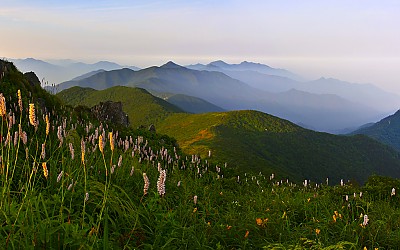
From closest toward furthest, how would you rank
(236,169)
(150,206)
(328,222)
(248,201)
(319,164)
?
1. (150,206)
2. (328,222)
3. (248,201)
4. (236,169)
5. (319,164)

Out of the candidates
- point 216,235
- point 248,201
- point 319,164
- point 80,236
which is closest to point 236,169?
point 248,201

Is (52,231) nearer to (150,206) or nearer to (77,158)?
(150,206)

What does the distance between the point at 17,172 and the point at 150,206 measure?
8.05 feet

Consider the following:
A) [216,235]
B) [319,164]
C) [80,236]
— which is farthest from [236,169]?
[319,164]

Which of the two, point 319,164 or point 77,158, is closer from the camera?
point 77,158

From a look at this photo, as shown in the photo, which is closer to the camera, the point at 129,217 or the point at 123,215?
the point at 123,215

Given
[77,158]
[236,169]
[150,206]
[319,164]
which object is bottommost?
[319,164]

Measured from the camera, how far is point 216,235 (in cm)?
502

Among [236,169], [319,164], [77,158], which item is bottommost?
[319,164]

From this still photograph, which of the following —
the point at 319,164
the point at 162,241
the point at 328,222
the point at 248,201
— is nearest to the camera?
the point at 162,241

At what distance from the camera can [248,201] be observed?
26.3 feet

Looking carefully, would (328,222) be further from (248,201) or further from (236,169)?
(236,169)

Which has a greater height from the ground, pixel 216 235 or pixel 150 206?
pixel 150 206

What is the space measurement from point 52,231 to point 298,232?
3.92 metres
